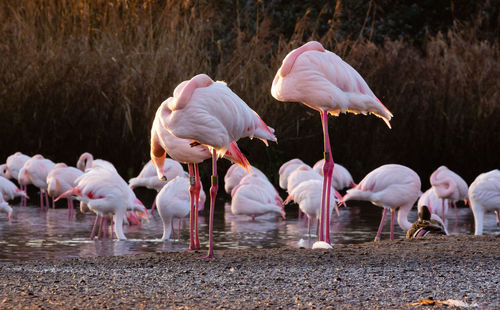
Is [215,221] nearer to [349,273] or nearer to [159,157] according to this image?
[159,157]

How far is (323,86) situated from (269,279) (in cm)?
225

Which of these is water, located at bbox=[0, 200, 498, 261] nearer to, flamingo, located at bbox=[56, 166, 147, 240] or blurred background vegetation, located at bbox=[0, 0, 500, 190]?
flamingo, located at bbox=[56, 166, 147, 240]

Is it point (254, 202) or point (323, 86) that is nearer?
point (323, 86)

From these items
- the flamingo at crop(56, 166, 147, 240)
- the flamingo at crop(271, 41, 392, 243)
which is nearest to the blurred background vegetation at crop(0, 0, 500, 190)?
the flamingo at crop(56, 166, 147, 240)

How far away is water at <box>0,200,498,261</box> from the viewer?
7277 mm

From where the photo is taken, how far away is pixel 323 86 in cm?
667

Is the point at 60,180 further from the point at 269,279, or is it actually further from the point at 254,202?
the point at 269,279

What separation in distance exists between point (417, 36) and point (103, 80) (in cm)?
Result: 1153

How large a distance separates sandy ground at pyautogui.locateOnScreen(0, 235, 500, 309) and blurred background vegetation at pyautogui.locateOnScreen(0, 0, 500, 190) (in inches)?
268

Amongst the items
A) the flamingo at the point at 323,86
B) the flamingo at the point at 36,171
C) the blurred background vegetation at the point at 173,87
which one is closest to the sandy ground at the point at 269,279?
the flamingo at the point at 323,86

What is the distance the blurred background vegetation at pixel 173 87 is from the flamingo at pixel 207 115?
6.33 m

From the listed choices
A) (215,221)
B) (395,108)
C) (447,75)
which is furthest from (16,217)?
(447,75)

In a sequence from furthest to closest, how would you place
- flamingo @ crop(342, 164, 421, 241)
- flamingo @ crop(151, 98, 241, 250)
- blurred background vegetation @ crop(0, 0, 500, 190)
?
1. blurred background vegetation @ crop(0, 0, 500, 190)
2. flamingo @ crop(342, 164, 421, 241)
3. flamingo @ crop(151, 98, 241, 250)

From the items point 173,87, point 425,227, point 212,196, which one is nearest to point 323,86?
point 212,196
